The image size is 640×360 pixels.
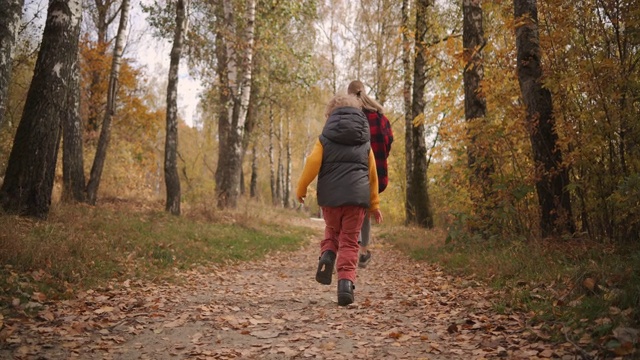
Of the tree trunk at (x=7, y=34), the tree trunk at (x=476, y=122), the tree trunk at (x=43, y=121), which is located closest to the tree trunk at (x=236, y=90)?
the tree trunk at (x=43, y=121)

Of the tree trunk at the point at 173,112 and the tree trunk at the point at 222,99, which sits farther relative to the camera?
the tree trunk at the point at 222,99

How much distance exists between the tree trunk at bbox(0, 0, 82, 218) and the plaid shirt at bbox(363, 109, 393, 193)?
5384 millimetres

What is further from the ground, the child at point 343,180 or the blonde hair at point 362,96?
the blonde hair at point 362,96

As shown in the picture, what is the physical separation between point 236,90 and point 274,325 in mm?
12733

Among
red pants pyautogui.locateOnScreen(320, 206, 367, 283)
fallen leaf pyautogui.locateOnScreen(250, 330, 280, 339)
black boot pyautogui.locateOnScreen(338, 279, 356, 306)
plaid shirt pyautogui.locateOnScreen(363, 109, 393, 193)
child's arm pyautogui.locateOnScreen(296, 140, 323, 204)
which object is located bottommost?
fallen leaf pyautogui.locateOnScreen(250, 330, 280, 339)

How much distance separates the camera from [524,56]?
6848 millimetres

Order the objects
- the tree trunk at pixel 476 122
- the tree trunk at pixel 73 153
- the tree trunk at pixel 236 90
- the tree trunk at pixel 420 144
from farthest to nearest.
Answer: the tree trunk at pixel 236 90 < the tree trunk at pixel 420 144 < the tree trunk at pixel 73 153 < the tree trunk at pixel 476 122

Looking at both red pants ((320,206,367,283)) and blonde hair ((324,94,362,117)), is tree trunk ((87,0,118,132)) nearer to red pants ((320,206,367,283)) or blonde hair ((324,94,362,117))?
blonde hair ((324,94,362,117))

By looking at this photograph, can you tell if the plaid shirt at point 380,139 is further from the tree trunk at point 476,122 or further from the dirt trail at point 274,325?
the tree trunk at point 476,122

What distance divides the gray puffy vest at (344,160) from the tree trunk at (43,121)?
522 cm

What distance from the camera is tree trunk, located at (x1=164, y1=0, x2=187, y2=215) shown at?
39.4 feet

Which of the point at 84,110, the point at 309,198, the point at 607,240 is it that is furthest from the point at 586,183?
the point at 309,198

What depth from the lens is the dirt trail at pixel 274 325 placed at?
12.2 feet

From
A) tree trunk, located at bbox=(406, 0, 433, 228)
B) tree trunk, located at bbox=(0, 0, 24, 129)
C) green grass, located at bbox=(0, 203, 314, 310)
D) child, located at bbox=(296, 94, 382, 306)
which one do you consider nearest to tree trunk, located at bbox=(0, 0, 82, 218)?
green grass, located at bbox=(0, 203, 314, 310)
